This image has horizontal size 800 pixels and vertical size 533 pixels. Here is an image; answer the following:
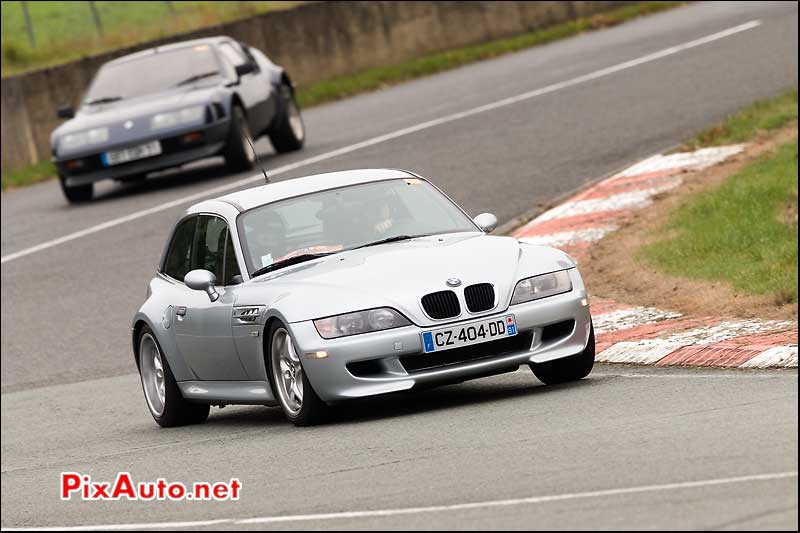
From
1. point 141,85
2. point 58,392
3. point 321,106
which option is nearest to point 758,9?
point 321,106

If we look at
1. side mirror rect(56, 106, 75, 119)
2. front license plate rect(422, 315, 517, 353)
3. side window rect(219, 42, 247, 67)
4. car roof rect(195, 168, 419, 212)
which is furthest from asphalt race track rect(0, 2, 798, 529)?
side window rect(219, 42, 247, 67)

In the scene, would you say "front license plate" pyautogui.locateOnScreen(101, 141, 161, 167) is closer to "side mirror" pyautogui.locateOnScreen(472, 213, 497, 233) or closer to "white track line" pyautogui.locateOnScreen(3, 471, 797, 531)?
"side mirror" pyautogui.locateOnScreen(472, 213, 497, 233)

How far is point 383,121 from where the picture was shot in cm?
2484

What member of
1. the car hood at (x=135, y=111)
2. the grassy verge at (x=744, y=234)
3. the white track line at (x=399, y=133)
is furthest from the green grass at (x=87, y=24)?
the grassy verge at (x=744, y=234)

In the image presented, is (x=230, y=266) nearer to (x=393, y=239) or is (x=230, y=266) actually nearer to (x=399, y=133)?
(x=393, y=239)

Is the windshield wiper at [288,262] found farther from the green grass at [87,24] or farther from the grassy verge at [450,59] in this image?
the green grass at [87,24]

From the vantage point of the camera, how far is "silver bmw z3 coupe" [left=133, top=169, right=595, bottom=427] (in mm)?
8672

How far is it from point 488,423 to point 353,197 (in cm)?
233

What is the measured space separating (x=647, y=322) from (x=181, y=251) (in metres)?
2.84

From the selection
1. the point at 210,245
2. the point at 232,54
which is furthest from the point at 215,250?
the point at 232,54

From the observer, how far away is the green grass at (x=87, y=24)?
32.2 metres

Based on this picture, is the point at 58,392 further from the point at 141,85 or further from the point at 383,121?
the point at 383,121

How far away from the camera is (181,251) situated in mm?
10883

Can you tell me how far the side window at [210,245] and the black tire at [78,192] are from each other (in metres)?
11.4
